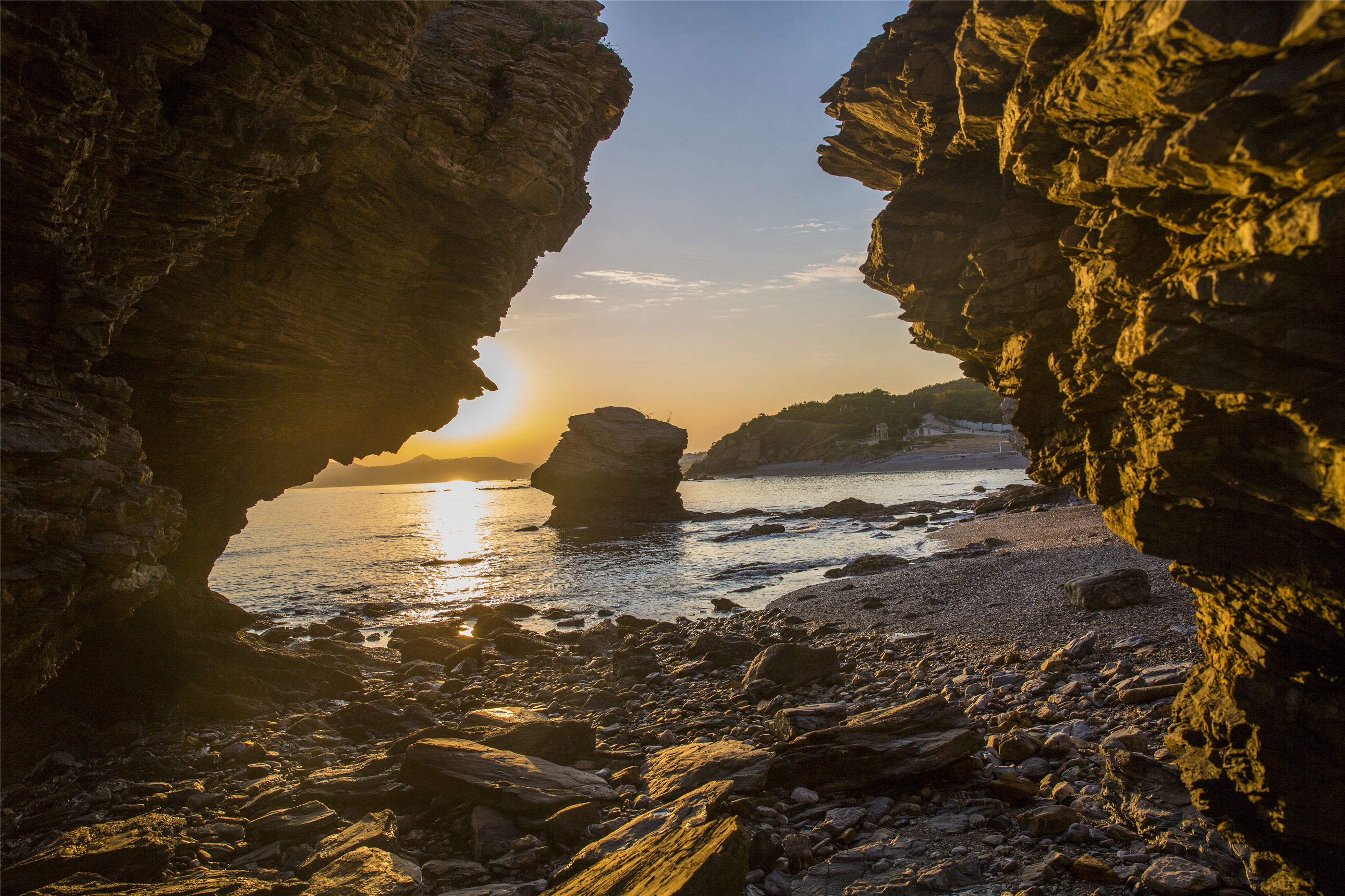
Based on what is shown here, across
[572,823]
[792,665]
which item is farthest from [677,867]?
[792,665]

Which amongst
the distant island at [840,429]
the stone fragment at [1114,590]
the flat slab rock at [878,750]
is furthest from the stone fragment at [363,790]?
the distant island at [840,429]

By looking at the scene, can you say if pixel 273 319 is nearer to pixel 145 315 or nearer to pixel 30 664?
pixel 145 315

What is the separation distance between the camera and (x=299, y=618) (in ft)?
82.7

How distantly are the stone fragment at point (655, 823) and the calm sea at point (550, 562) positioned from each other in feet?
47.7

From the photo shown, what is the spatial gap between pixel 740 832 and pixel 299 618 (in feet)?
81.2

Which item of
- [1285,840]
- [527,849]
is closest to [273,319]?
[527,849]

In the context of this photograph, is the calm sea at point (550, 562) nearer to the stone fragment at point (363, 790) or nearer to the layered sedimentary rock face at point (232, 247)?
the layered sedimentary rock face at point (232, 247)

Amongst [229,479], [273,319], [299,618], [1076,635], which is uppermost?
[273,319]

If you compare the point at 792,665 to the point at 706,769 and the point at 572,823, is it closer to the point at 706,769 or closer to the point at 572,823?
the point at 706,769

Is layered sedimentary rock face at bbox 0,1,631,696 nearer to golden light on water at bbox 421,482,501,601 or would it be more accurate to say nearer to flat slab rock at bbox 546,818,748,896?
flat slab rock at bbox 546,818,748,896

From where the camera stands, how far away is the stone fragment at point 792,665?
1280 centimetres

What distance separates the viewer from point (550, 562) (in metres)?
Answer: 39.5

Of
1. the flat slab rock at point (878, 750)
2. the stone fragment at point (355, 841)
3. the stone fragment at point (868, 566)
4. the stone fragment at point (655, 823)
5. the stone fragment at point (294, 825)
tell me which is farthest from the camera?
the stone fragment at point (868, 566)

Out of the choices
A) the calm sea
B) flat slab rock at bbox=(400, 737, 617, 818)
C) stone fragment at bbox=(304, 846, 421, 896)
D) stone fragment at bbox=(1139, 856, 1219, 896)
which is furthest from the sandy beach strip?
stone fragment at bbox=(304, 846, 421, 896)
